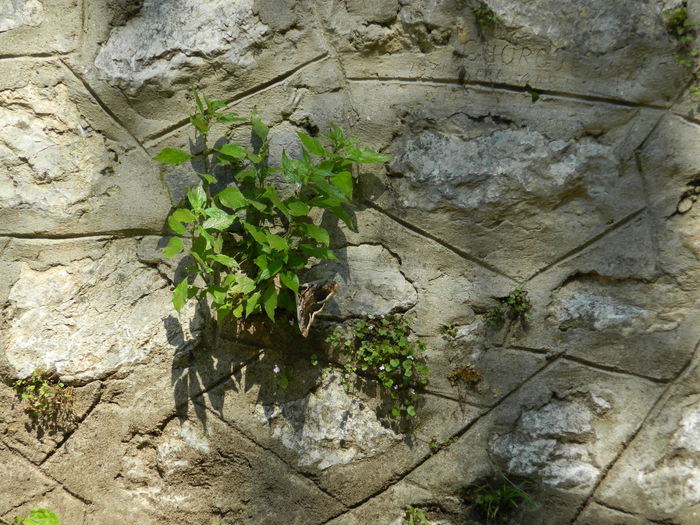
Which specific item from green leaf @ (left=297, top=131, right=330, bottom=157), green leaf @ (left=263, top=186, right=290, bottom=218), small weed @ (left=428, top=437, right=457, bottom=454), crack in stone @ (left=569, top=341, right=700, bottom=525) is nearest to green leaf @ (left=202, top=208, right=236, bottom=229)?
green leaf @ (left=263, top=186, right=290, bottom=218)

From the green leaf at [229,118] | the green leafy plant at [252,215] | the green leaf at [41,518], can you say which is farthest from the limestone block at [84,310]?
the green leaf at [229,118]

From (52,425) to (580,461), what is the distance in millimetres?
1921

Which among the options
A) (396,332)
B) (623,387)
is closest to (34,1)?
(396,332)

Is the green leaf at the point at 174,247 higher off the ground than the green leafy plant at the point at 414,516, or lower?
higher

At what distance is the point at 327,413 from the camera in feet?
7.55

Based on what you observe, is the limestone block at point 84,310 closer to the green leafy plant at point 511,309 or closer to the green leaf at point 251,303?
the green leaf at point 251,303

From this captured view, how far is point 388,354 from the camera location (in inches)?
89.0

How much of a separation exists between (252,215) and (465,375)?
3.22ft

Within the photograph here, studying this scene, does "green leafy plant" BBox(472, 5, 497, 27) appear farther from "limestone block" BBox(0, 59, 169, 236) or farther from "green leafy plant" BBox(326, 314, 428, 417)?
"limestone block" BBox(0, 59, 169, 236)

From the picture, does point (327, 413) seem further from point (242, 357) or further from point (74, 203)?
point (74, 203)

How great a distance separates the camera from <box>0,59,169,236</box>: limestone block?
2.28 m

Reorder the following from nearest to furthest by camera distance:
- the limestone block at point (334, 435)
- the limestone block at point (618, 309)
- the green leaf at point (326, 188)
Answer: the green leaf at point (326, 188) → the limestone block at point (618, 309) → the limestone block at point (334, 435)

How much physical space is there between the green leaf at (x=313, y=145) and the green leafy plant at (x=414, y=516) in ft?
4.31

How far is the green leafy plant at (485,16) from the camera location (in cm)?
221
